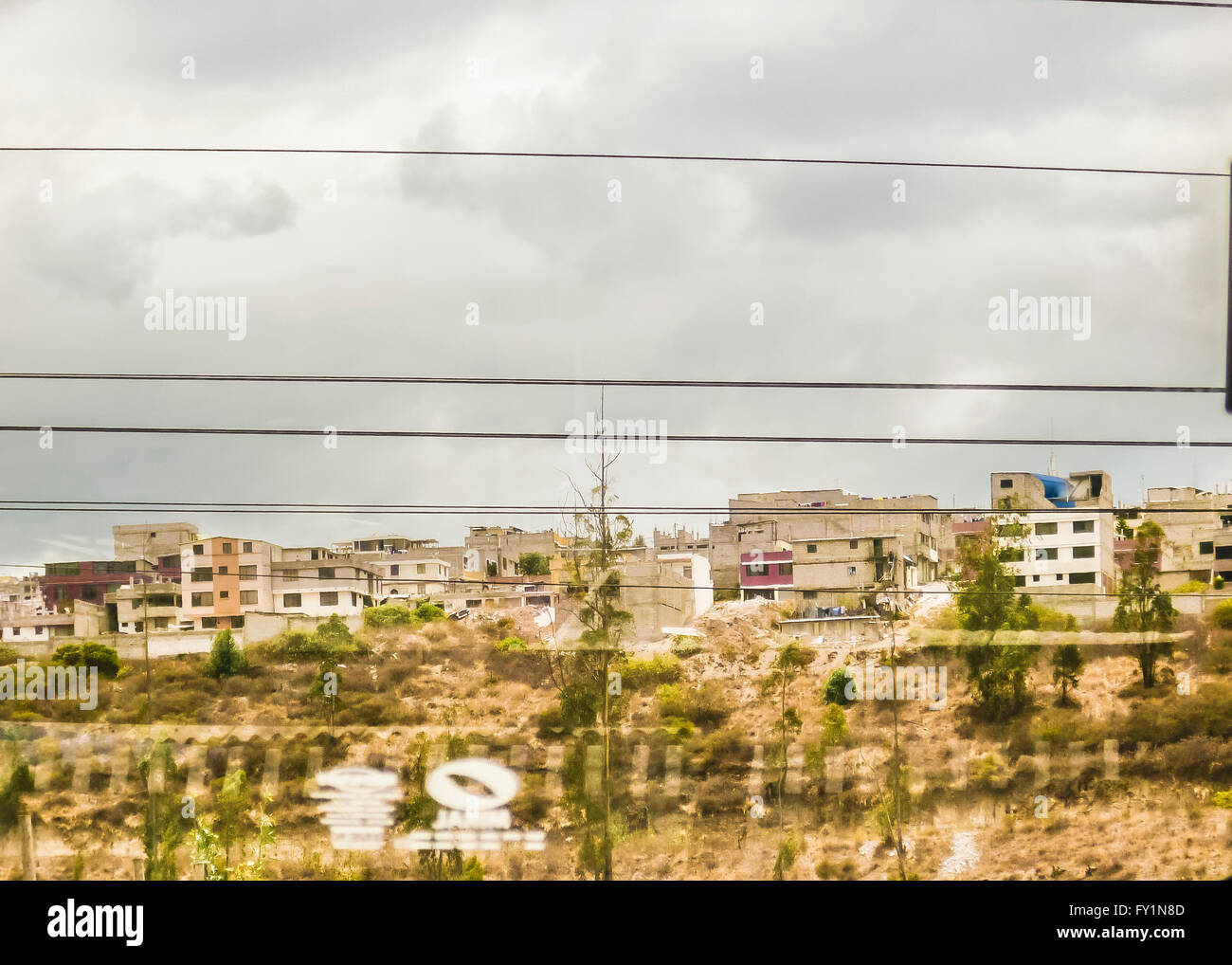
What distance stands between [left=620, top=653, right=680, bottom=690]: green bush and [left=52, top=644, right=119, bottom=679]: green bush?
8.88m

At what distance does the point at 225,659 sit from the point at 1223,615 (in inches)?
713

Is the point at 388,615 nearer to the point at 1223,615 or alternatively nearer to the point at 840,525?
the point at 840,525

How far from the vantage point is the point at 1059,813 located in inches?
598

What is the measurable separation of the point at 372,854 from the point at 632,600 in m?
5.79

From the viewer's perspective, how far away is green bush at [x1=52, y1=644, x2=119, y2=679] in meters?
16.0

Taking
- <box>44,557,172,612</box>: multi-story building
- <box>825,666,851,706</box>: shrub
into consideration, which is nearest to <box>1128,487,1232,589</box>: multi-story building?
<box>825,666,851,706</box>: shrub

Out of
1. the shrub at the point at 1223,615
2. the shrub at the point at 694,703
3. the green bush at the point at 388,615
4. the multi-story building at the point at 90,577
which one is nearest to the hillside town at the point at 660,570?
the multi-story building at the point at 90,577

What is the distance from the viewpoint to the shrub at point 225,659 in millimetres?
16953

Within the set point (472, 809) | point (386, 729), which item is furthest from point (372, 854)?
point (386, 729)

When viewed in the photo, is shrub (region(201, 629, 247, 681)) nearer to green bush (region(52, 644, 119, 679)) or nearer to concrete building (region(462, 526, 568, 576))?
green bush (region(52, 644, 119, 679))

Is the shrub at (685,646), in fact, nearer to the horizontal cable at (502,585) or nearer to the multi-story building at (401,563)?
the horizontal cable at (502,585)

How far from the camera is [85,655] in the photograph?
1611cm


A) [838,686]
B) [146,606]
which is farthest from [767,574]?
[146,606]

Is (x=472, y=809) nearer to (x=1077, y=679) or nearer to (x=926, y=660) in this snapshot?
(x=926, y=660)
